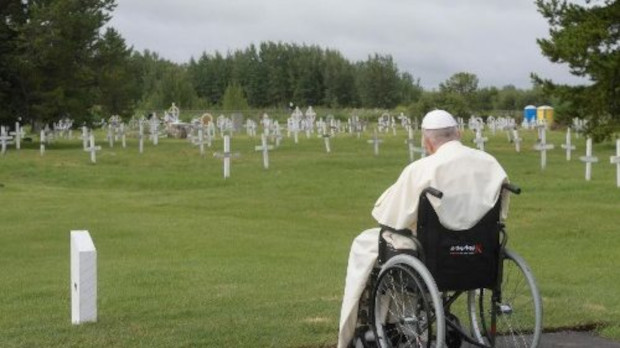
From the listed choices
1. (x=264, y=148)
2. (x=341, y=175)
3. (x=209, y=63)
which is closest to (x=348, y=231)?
(x=341, y=175)

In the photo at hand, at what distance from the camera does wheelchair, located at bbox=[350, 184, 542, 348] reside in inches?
199

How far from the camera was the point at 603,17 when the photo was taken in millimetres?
17469

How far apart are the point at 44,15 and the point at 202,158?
52.0ft

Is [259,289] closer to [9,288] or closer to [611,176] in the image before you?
[9,288]

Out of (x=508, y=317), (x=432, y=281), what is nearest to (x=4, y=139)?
(x=508, y=317)

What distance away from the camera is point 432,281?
4855 millimetres

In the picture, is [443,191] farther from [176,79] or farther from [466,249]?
[176,79]

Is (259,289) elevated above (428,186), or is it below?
below

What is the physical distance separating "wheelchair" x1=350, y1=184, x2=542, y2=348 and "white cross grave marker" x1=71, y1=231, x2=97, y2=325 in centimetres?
219

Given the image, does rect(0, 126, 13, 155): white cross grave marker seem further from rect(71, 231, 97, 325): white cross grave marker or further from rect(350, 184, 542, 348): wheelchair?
rect(350, 184, 542, 348): wheelchair

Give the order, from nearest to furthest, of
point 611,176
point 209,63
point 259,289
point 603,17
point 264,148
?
1. point 259,289
2. point 603,17
3. point 611,176
4. point 264,148
5. point 209,63

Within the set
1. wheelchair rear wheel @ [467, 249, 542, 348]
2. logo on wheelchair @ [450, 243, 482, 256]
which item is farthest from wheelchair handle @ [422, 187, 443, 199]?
wheelchair rear wheel @ [467, 249, 542, 348]

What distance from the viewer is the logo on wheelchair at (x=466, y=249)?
5137 mm

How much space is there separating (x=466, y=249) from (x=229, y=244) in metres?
8.87
